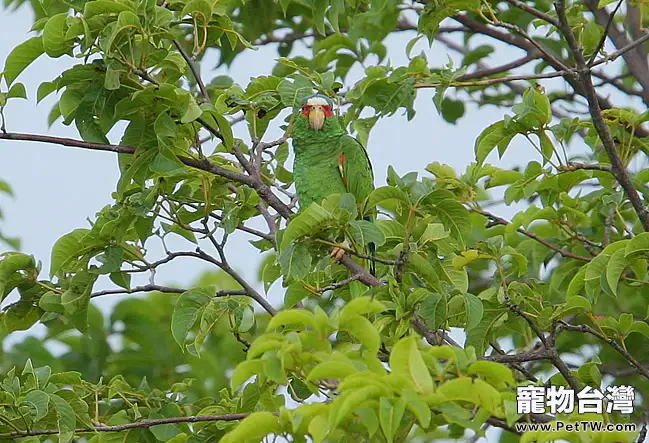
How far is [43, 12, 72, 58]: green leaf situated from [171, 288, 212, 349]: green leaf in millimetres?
830

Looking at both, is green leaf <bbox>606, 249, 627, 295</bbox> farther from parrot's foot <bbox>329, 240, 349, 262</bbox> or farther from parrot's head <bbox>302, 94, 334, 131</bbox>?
parrot's head <bbox>302, 94, 334, 131</bbox>

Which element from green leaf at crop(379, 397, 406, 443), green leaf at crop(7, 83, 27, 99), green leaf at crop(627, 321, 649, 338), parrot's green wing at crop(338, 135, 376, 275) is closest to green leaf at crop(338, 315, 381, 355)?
green leaf at crop(379, 397, 406, 443)

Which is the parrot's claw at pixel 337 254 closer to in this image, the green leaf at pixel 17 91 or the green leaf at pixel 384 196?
the green leaf at pixel 384 196

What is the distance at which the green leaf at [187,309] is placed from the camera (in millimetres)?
2924

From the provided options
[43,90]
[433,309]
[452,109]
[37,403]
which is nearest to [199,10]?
[43,90]

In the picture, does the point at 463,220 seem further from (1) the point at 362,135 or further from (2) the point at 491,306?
(1) the point at 362,135

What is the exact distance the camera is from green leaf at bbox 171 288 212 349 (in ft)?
9.59

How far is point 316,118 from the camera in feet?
13.4

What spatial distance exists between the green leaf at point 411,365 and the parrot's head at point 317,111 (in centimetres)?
229

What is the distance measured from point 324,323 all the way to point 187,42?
3.57 meters

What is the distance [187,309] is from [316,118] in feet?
4.60

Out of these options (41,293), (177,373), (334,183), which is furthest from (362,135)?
(177,373)

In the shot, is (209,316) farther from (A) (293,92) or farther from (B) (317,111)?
(B) (317,111)

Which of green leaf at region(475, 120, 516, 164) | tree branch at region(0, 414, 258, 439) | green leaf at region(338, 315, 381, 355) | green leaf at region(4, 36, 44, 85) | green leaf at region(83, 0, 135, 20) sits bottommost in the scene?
tree branch at region(0, 414, 258, 439)
